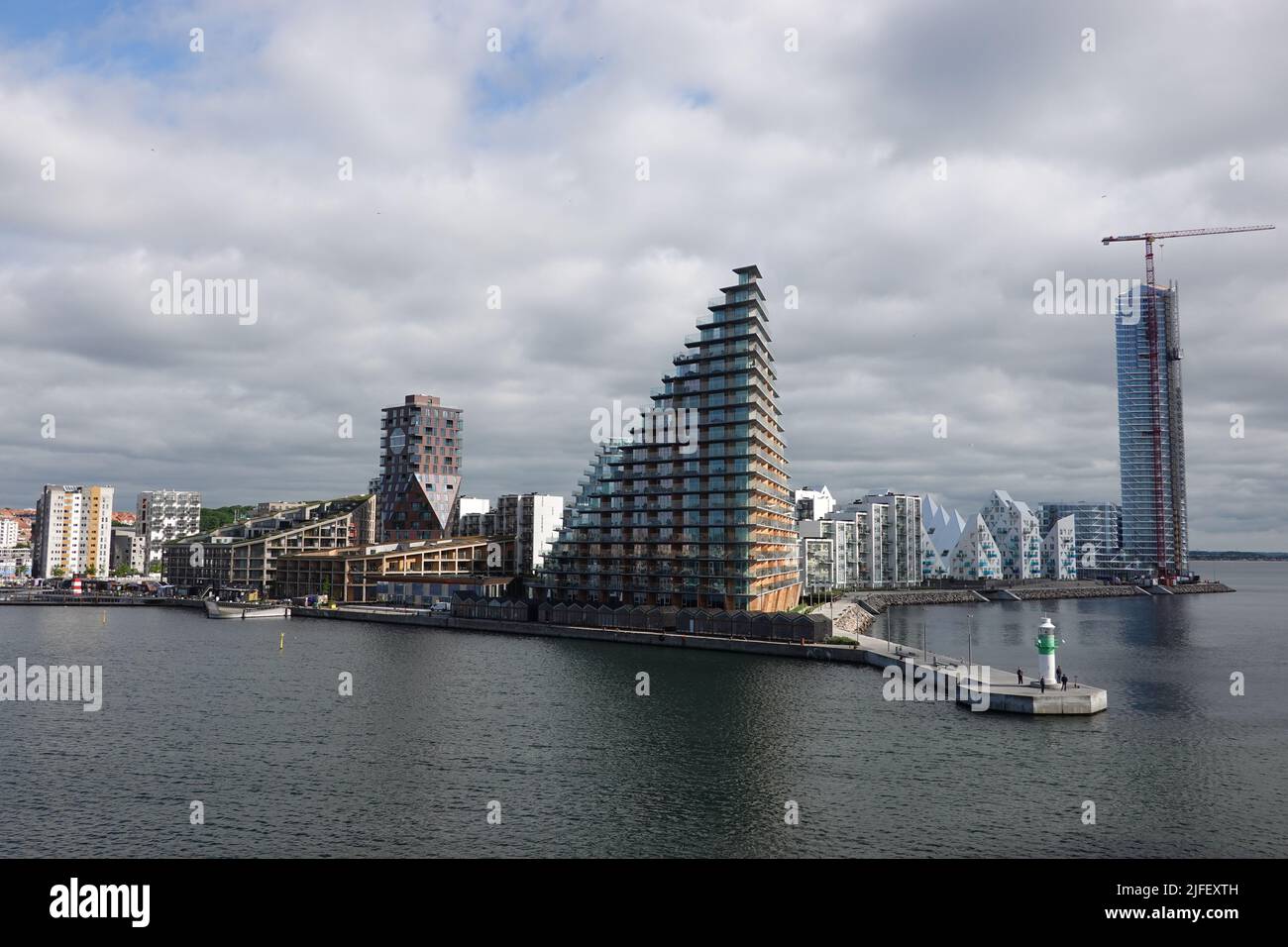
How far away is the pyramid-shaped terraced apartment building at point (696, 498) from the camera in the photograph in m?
122

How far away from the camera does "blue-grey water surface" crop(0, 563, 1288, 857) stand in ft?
127

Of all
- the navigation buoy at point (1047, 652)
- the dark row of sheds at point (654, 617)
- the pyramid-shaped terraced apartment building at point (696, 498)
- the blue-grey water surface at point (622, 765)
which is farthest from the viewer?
the pyramid-shaped terraced apartment building at point (696, 498)

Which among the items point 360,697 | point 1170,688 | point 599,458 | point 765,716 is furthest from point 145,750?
point 599,458

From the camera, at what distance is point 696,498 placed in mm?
125375

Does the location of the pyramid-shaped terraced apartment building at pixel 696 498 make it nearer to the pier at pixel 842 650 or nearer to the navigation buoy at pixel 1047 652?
the pier at pixel 842 650

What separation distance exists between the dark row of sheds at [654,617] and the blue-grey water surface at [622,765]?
1324 centimetres

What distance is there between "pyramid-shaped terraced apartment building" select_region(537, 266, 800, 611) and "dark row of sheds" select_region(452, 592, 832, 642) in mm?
3894
